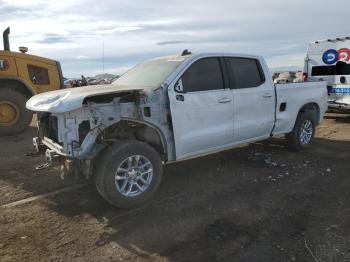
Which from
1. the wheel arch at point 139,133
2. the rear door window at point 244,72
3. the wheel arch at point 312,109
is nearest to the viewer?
the wheel arch at point 139,133

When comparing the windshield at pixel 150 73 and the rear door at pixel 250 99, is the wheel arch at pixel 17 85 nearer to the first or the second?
the windshield at pixel 150 73

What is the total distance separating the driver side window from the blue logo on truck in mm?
6356

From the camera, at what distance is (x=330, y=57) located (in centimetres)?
1104

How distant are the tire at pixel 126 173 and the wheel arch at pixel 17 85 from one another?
639cm

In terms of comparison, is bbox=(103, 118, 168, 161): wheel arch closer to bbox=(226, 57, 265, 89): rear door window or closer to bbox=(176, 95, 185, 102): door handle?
bbox=(176, 95, 185, 102): door handle

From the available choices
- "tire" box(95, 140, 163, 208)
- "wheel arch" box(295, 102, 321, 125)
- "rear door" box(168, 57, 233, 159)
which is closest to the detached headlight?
"tire" box(95, 140, 163, 208)

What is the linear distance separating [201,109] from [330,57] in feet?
23.1

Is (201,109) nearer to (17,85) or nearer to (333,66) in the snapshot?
(17,85)

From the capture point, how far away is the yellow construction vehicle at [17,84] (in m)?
9.90

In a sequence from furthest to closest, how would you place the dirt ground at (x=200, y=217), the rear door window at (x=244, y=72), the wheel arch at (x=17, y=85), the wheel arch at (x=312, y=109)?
the wheel arch at (x=17, y=85)
the wheel arch at (x=312, y=109)
the rear door window at (x=244, y=72)
the dirt ground at (x=200, y=217)

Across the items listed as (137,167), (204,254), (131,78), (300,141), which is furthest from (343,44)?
(204,254)

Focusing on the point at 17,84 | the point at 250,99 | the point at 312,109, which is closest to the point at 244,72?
the point at 250,99

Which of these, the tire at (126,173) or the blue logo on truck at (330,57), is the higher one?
the blue logo on truck at (330,57)

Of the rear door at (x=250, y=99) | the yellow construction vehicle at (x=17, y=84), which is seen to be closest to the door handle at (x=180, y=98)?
the rear door at (x=250, y=99)
